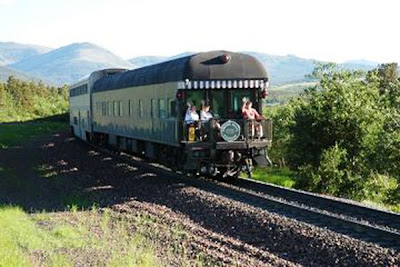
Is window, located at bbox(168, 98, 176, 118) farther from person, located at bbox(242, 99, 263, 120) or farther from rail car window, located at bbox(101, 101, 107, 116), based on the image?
rail car window, located at bbox(101, 101, 107, 116)

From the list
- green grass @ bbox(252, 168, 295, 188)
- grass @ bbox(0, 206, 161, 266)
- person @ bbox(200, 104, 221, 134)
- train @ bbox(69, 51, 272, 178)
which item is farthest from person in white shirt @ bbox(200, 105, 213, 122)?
green grass @ bbox(252, 168, 295, 188)

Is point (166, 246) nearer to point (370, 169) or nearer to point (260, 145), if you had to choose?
point (260, 145)

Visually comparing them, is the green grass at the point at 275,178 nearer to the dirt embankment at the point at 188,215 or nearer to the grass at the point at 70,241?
the dirt embankment at the point at 188,215

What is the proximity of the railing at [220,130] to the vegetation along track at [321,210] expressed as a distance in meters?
1.30

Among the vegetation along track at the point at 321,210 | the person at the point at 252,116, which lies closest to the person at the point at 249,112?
the person at the point at 252,116

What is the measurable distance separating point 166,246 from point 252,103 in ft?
27.3

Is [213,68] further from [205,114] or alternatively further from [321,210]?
[321,210]

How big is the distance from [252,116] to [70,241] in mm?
7862

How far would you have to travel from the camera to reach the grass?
9242mm

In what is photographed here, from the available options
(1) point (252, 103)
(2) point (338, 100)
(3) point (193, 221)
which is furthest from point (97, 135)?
(3) point (193, 221)

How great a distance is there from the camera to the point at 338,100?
2472 cm

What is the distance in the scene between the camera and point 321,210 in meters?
13.5

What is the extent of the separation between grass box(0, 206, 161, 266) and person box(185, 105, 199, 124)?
13.1ft

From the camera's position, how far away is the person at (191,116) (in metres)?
16.9
